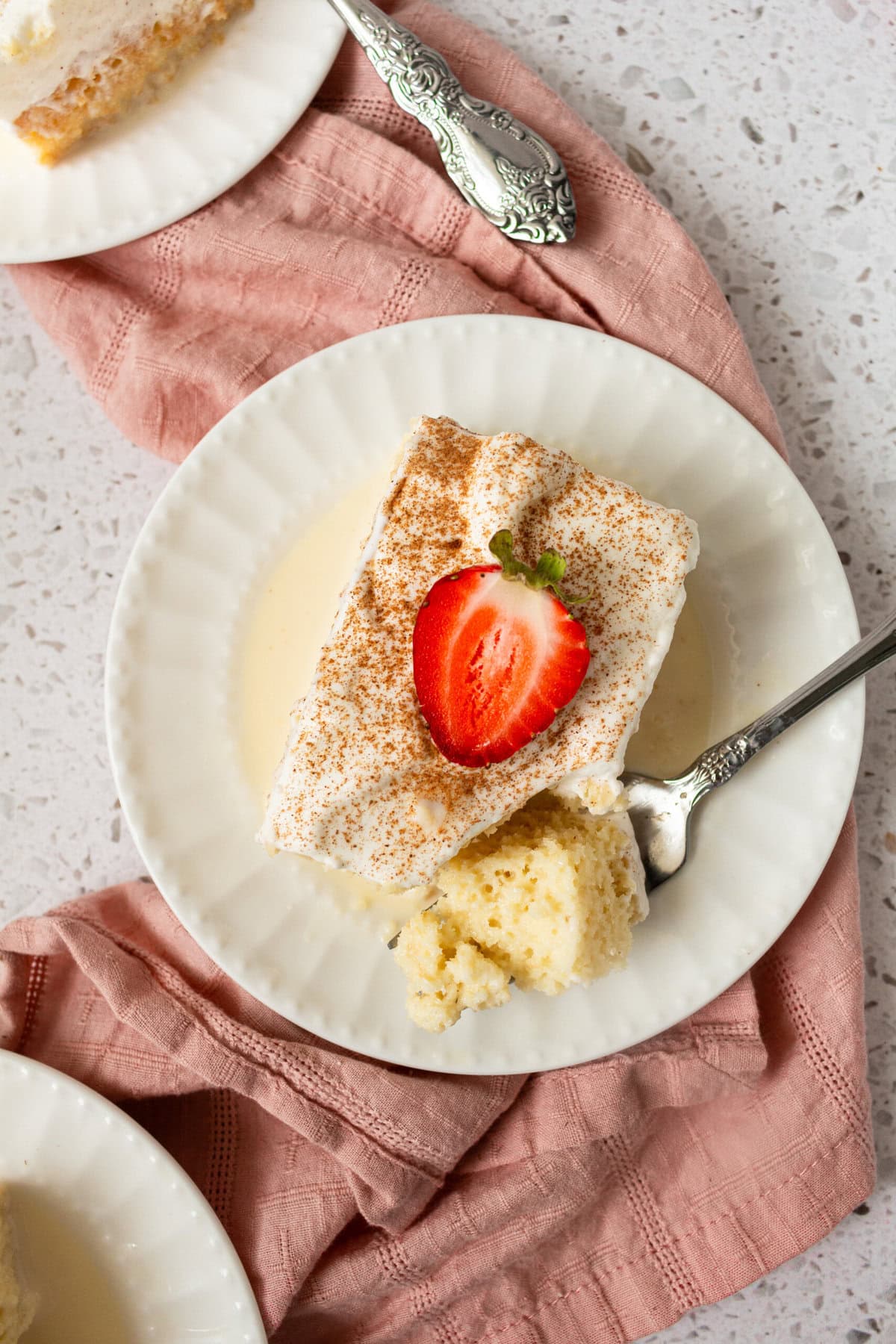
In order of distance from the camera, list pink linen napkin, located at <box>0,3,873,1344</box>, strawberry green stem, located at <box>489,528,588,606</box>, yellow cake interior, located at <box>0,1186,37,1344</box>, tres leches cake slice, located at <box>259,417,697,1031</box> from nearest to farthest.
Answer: strawberry green stem, located at <box>489,528,588,606</box>
tres leches cake slice, located at <box>259,417,697,1031</box>
yellow cake interior, located at <box>0,1186,37,1344</box>
pink linen napkin, located at <box>0,3,873,1344</box>

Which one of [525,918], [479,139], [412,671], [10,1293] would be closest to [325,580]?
[412,671]

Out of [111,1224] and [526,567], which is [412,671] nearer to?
[526,567]

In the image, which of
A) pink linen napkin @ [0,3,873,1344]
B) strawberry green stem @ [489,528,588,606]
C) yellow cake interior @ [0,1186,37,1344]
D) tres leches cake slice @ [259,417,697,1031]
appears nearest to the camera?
strawberry green stem @ [489,528,588,606]

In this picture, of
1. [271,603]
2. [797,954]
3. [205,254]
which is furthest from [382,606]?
[797,954]

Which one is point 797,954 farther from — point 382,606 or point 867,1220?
point 382,606

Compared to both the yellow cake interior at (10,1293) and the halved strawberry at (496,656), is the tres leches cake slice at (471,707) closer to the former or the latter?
the halved strawberry at (496,656)

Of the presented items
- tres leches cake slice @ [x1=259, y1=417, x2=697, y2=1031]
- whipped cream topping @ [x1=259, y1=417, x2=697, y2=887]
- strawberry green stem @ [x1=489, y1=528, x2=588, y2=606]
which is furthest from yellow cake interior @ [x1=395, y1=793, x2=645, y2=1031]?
strawberry green stem @ [x1=489, y1=528, x2=588, y2=606]

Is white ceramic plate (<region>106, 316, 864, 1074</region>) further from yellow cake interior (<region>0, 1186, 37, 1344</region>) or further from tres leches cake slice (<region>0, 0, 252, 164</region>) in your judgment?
tres leches cake slice (<region>0, 0, 252, 164</region>)
